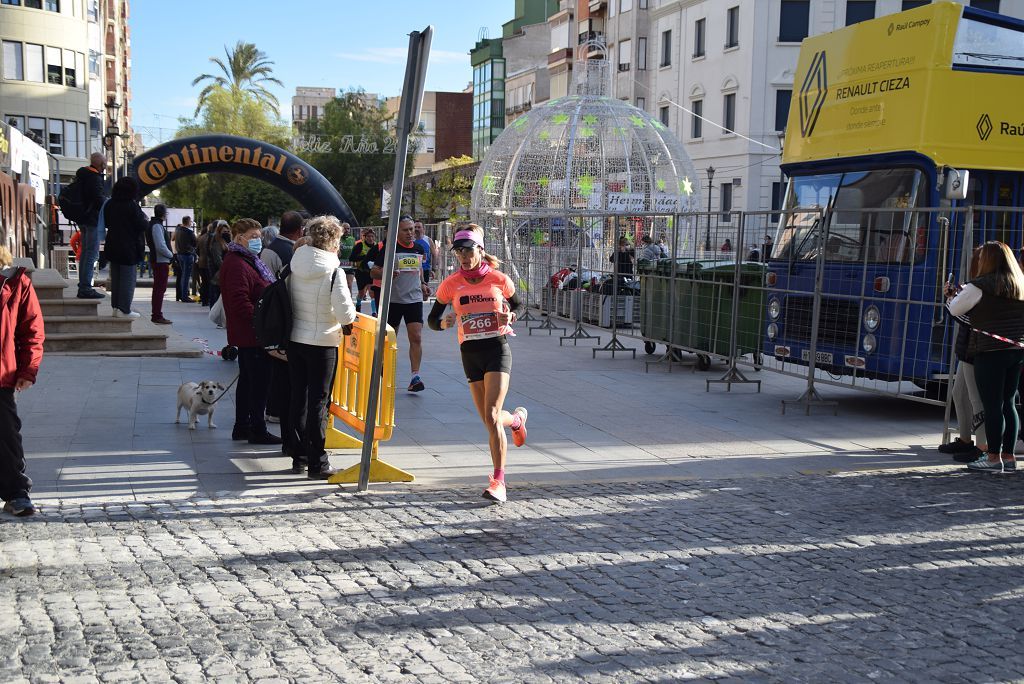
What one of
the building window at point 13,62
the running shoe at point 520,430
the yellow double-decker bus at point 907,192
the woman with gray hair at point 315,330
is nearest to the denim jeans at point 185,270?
the yellow double-decker bus at point 907,192

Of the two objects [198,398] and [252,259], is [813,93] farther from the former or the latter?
[198,398]

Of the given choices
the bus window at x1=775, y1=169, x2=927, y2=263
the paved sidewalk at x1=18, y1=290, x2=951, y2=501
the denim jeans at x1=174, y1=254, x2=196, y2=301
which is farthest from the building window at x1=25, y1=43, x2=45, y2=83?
the bus window at x1=775, y1=169, x2=927, y2=263

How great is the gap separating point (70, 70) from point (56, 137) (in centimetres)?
360

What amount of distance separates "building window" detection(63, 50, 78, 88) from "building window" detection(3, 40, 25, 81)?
7.99 feet

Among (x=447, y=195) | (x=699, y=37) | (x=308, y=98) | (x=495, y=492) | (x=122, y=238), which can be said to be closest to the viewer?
(x=495, y=492)

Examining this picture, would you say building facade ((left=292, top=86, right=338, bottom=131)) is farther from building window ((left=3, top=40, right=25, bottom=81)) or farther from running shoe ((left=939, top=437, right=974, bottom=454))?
running shoe ((left=939, top=437, right=974, bottom=454))

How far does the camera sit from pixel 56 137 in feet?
193

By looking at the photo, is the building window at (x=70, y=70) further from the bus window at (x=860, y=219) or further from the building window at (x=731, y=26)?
the bus window at (x=860, y=219)

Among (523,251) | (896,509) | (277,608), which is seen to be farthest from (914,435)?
(523,251)

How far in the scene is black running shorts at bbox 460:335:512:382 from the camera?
7.17 meters

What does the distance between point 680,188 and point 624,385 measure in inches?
550

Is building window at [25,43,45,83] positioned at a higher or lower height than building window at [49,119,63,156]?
higher

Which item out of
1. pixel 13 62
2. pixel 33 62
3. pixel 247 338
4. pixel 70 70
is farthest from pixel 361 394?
pixel 70 70

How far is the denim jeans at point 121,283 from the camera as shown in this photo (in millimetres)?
14461
